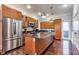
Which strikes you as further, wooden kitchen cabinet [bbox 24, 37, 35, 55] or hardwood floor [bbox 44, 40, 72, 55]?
wooden kitchen cabinet [bbox 24, 37, 35, 55]

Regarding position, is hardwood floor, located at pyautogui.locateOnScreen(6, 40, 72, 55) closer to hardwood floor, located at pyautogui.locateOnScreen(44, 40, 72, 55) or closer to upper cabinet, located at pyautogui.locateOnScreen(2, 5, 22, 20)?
hardwood floor, located at pyautogui.locateOnScreen(44, 40, 72, 55)

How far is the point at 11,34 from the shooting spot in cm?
252

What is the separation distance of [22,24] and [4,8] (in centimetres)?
55

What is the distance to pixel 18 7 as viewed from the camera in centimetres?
242

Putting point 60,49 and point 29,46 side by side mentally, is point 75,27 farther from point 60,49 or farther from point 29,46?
point 29,46

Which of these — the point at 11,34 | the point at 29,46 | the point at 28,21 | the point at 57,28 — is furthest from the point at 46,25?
the point at 11,34

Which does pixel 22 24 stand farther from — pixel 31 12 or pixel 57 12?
pixel 57 12

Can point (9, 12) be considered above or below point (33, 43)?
above

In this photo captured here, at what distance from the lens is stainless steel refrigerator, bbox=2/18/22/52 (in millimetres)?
2453

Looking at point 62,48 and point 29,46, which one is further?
point 29,46

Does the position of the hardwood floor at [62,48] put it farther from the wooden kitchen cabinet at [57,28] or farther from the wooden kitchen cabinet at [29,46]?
the wooden kitchen cabinet at [29,46]

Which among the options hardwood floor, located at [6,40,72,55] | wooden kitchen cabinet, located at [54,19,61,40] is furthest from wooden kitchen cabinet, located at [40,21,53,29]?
hardwood floor, located at [6,40,72,55]
